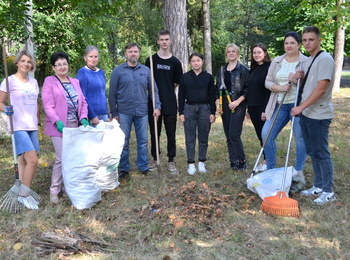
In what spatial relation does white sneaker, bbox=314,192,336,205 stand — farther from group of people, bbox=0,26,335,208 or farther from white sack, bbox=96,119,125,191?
white sack, bbox=96,119,125,191

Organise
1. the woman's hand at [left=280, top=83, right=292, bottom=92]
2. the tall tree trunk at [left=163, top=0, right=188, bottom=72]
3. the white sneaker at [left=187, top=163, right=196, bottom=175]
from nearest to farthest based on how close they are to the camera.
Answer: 1. the woman's hand at [left=280, top=83, right=292, bottom=92]
2. the white sneaker at [left=187, top=163, right=196, bottom=175]
3. the tall tree trunk at [left=163, top=0, right=188, bottom=72]

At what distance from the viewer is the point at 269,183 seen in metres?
4.20

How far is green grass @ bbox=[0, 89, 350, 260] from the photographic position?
10.2 ft

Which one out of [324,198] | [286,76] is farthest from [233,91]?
[324,198]

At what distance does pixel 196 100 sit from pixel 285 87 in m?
1.28

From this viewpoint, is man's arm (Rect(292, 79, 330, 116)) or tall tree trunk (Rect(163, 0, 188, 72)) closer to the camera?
man's arm (Rect(292, 79, 330, 116))

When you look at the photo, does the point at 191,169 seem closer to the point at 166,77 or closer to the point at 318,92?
the point at 166,77

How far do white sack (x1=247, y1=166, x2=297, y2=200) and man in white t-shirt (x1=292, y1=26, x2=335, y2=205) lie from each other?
13.9 inches

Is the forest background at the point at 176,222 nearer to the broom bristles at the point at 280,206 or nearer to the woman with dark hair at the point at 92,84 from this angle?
the broom bristles at the point at 280,206

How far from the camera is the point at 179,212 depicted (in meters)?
3.85

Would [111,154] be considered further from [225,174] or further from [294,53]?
[294,53]

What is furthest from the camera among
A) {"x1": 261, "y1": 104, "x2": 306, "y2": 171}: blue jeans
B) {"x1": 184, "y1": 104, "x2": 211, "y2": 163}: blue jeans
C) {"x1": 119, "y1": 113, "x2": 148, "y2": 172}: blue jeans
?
{"x1": 184, "y1": 104, "x2": 211, "y2": 163}: blue jeans

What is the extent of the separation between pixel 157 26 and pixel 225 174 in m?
22.0

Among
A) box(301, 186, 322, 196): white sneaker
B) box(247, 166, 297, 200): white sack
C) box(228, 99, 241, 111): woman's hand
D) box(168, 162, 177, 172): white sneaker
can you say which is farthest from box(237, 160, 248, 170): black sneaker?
box(301, 186, 322, 196): white sneaker
